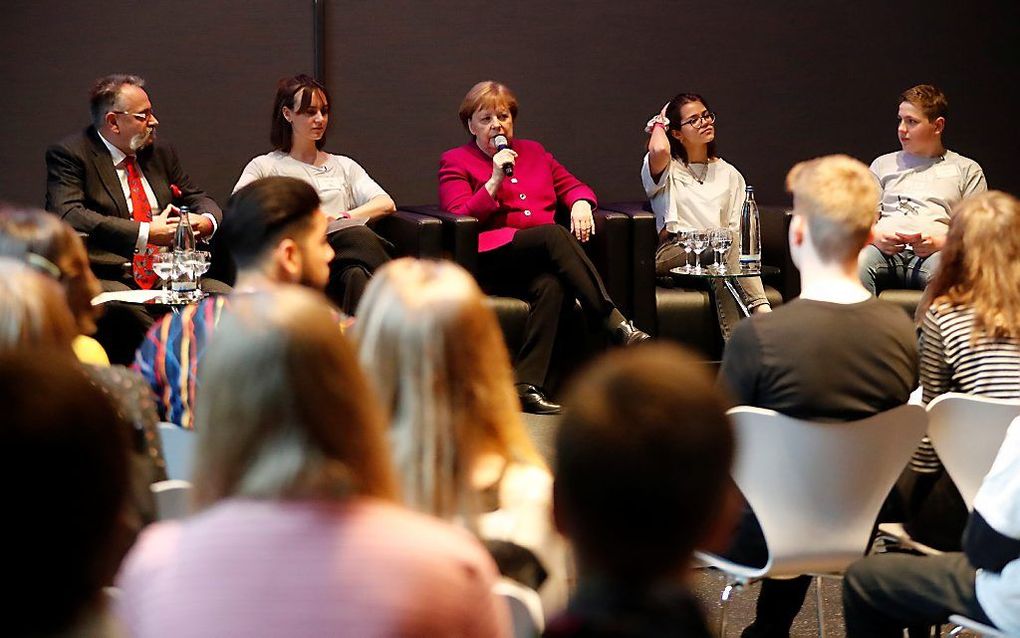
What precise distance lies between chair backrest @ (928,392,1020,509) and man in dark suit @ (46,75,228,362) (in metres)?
3.04

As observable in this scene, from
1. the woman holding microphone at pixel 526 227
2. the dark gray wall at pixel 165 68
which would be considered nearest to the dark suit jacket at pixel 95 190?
the dark gray wall at pixel 165 68

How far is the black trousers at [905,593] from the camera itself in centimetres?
251

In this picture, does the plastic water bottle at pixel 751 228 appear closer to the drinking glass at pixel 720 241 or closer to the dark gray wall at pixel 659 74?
the drinking glass at pixel 720 241

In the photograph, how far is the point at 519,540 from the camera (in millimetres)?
1906

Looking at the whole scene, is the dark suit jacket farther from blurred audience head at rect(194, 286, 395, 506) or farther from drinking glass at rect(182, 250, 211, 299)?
blurred audience head at rect(194, 286, 395, 506)

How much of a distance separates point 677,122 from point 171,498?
433cm

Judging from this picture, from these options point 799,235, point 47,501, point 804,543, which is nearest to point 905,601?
point 804,543

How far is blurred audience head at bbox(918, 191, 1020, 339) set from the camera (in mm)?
3021

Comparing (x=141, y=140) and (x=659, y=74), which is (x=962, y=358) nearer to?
(x=141, y=140)

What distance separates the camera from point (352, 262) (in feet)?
17.8

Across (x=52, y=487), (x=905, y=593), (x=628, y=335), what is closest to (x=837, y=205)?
(x=905, y=593)

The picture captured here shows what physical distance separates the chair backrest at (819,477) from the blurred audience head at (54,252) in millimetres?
1363

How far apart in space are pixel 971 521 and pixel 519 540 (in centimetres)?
95

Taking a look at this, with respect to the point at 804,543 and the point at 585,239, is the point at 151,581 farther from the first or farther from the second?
the point at 585,239
